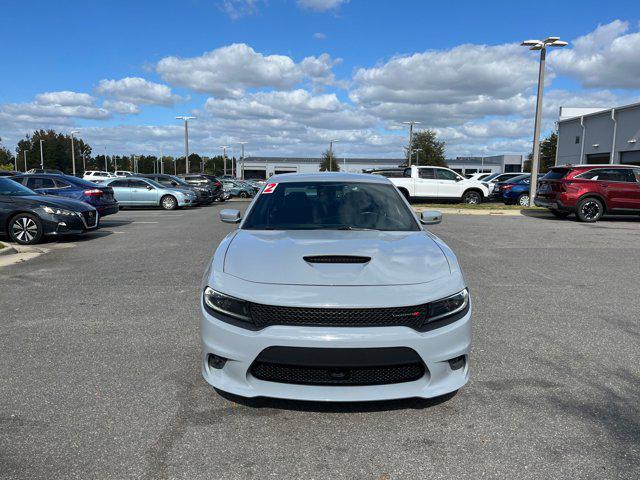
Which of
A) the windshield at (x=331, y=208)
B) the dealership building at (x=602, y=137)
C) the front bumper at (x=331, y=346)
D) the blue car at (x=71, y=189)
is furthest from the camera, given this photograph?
the dealership building at (x=602, y=137)

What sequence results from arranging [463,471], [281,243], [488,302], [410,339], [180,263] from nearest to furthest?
[463,471] < [410,339] < [281,243] < [488,302] < [180,263]

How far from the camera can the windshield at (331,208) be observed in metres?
4.39

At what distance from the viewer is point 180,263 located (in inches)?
339

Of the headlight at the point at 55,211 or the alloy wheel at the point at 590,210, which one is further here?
the alloy wheel at the point at 590,210

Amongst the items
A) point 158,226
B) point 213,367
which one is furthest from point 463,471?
point 158,226

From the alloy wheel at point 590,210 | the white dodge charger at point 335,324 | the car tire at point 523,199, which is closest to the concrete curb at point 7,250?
the white dodge charger at point 335,324

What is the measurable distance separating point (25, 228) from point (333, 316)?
33.8ft

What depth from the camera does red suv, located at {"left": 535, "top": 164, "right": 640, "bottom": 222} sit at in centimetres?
1559

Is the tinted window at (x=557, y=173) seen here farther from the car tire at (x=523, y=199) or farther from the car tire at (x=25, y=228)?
the car tire at (x=25, y=228)

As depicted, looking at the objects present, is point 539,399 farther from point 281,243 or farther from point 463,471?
point 281,243

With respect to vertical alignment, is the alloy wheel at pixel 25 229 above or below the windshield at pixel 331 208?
below

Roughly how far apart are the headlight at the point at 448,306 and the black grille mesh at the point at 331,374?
32 cm

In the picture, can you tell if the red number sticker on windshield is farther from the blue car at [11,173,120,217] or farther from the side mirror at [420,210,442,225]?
the blue car at [11,173,120,217]

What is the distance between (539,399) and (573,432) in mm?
453
